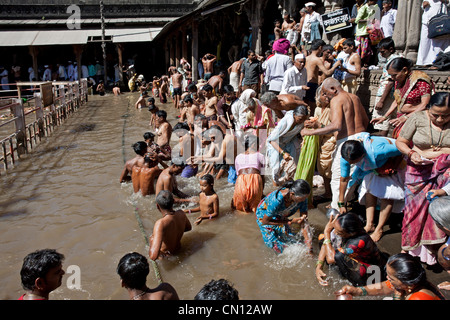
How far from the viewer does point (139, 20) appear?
25016mm

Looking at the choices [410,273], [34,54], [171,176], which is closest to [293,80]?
[171,176]

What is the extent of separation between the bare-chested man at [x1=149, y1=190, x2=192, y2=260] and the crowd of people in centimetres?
1

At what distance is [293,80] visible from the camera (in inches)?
255

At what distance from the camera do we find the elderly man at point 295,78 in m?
6.39

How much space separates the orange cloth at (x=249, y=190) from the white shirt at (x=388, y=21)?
4340 millimetres

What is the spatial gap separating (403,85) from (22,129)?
8.64m

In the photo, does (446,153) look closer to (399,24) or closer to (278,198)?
(278,198)

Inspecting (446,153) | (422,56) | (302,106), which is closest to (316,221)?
(302,106)

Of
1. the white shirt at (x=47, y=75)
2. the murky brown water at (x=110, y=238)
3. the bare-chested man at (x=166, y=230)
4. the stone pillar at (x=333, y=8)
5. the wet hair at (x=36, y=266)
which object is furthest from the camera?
the white shirt at (x=47, y=75)

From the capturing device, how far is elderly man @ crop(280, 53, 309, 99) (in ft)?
21.0

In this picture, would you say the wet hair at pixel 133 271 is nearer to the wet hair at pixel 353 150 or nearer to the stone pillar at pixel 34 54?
the wet hair at pixel 353 150

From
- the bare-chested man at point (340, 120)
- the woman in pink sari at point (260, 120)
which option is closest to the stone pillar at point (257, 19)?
the woman in pink sari at point (260, 120)

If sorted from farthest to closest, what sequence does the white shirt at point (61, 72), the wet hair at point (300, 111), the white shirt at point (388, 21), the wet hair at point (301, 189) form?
1. the white shirt at point (61, 72)
2. the white shirt at point (388, 21)
3. the wet hair at point (300, 111)
4. the wet hair at point (301, 189)

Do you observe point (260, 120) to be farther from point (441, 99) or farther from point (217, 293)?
point (217, 293)
